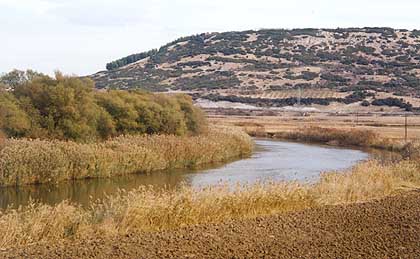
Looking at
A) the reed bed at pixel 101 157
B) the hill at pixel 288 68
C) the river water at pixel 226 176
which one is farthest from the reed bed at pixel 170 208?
the hill at pixel 288 68

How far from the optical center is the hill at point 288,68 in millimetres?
107062

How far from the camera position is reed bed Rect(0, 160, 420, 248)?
13.1m

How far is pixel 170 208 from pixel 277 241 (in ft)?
9.45

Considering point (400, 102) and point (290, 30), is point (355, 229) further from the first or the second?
point (290, 30)

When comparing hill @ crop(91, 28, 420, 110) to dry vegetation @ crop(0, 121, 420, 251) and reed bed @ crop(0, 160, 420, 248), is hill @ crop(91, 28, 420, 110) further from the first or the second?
reed bed @ crop(0, 160, 420, 248)

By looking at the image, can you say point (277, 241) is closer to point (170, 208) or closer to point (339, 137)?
point (170, 208)

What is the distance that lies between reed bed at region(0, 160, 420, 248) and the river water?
8.99 ft

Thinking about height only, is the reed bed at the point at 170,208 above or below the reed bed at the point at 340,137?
above

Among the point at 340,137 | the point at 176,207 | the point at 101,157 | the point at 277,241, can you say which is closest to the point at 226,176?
the point at 101,157

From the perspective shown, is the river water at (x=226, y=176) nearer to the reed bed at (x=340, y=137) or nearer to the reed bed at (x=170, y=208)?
the reed bed at (x=170, y=208)

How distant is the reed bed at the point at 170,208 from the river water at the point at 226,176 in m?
2.74

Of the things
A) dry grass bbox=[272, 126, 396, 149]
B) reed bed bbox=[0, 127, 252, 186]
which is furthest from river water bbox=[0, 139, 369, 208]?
dry grass bbox=[272, 126, 396, 149]

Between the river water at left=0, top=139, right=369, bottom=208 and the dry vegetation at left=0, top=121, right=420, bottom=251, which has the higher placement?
the dry vegetation at left=0, top=121, right=420, bottom=251

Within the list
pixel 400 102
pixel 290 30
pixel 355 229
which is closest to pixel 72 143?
pixel 355 229
